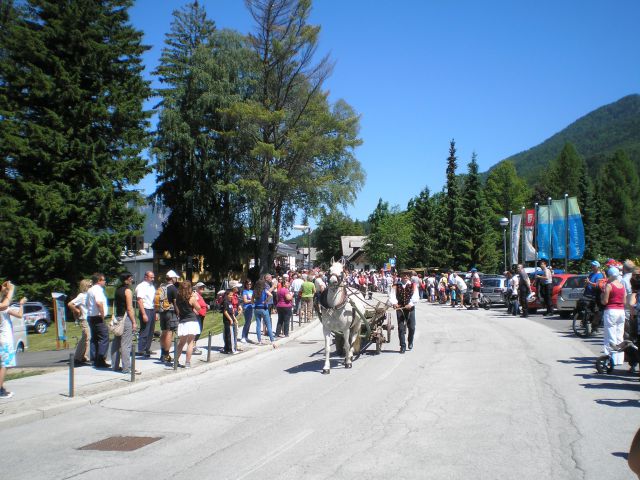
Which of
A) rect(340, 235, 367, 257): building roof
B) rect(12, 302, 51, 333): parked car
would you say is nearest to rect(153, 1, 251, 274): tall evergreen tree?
rect(12, 302, 51, 333): parked car

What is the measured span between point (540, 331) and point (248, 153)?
26.3 m

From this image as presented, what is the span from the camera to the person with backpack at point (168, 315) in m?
13.7

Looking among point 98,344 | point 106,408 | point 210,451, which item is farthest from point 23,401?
point 210,451

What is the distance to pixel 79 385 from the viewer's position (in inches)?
430

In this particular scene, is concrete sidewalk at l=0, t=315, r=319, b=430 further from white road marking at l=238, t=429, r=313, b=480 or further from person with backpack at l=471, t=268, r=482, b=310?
person with backpack at l=471, t=268, r=482, b=310

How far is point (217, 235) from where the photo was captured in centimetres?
4047

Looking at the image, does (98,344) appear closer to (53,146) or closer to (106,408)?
(106,408)

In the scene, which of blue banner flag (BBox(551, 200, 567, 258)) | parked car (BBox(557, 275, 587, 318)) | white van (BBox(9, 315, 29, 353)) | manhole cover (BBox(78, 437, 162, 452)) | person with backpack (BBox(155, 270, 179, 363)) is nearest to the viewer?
manhole cover (BBox(78, 437, 162, 452))

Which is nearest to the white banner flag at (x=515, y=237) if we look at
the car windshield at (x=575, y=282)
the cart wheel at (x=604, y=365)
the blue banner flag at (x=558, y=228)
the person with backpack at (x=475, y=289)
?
the blue banner flag at (x=558, y=228)

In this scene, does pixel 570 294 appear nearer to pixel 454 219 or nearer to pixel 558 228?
pixel 558 228

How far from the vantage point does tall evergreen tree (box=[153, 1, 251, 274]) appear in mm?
39719

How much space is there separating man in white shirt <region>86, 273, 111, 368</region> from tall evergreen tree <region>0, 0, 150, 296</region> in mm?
20346

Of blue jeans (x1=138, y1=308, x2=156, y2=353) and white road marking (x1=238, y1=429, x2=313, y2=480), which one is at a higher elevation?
blue jeans (x1=138, y1=308, x2=156, y2=353)

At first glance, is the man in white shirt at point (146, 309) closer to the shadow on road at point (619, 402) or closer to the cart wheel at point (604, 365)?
the shadow on road at point (619, 402)
